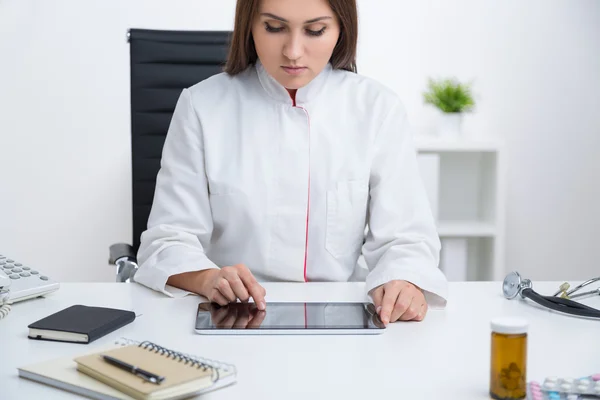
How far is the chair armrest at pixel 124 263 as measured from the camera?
162 centimetres

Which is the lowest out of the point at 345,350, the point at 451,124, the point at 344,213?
the point at 345,350

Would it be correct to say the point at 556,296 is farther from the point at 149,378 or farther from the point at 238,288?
the point at 149,378

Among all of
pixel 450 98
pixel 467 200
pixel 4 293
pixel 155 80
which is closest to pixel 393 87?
pixel 450 98

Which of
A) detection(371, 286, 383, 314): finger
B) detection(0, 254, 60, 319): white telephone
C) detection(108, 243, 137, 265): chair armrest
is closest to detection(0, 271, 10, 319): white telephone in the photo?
detection(0, 254, 60, 319): white telephone

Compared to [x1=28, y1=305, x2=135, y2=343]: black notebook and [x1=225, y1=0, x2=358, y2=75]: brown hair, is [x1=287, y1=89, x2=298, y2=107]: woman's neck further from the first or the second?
[x1=28, y1=305, x2=135, y2=343]: black notebook

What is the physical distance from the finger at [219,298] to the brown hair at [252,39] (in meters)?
0.53

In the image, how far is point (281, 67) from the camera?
1.38 m

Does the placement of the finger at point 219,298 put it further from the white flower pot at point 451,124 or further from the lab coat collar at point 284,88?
the white flower pot at point 451,124

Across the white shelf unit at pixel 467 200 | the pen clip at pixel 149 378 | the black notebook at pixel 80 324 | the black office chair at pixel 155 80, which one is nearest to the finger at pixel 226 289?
the black notebook at pixel 80 324

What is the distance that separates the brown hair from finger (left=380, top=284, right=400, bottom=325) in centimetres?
52

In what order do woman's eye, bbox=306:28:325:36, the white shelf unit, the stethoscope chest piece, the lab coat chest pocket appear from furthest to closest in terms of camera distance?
the white shelf unit, the lab coat chest pocket, woman's eye, bbox=306:28:325:36, the stethoscope chest piece

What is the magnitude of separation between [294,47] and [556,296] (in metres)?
0.61

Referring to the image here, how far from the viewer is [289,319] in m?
1.09

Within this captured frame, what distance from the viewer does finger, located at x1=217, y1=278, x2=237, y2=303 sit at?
1158mm
